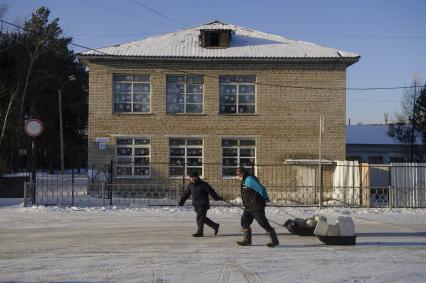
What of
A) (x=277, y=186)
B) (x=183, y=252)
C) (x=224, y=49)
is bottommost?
(x=183, y=252)

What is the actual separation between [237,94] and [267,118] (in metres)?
1.88

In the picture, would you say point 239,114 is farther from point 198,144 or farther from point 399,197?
point 399,197

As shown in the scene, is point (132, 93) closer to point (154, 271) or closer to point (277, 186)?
point (277, 186)

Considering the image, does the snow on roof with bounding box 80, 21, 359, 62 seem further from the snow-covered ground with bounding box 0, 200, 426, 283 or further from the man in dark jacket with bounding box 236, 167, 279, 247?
the man in dark jacket with bounding box 236, 167, 279, 247

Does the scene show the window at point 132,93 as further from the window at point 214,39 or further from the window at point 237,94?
the window at point 214,39

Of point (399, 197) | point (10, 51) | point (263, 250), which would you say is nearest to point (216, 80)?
point (399, 197)

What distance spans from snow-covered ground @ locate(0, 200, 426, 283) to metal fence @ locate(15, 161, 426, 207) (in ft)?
12.4

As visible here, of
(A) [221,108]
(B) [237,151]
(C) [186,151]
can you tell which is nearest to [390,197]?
(B) [237,151]

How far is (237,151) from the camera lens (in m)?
29.4

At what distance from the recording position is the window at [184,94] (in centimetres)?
2927

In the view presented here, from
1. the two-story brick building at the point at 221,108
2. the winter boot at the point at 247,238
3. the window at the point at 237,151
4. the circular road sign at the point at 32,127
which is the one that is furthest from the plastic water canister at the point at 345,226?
the window at the point at 237,151

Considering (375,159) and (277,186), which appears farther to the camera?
(375,159)

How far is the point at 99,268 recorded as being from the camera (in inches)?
390

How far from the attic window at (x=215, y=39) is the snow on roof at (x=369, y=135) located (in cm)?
2900
